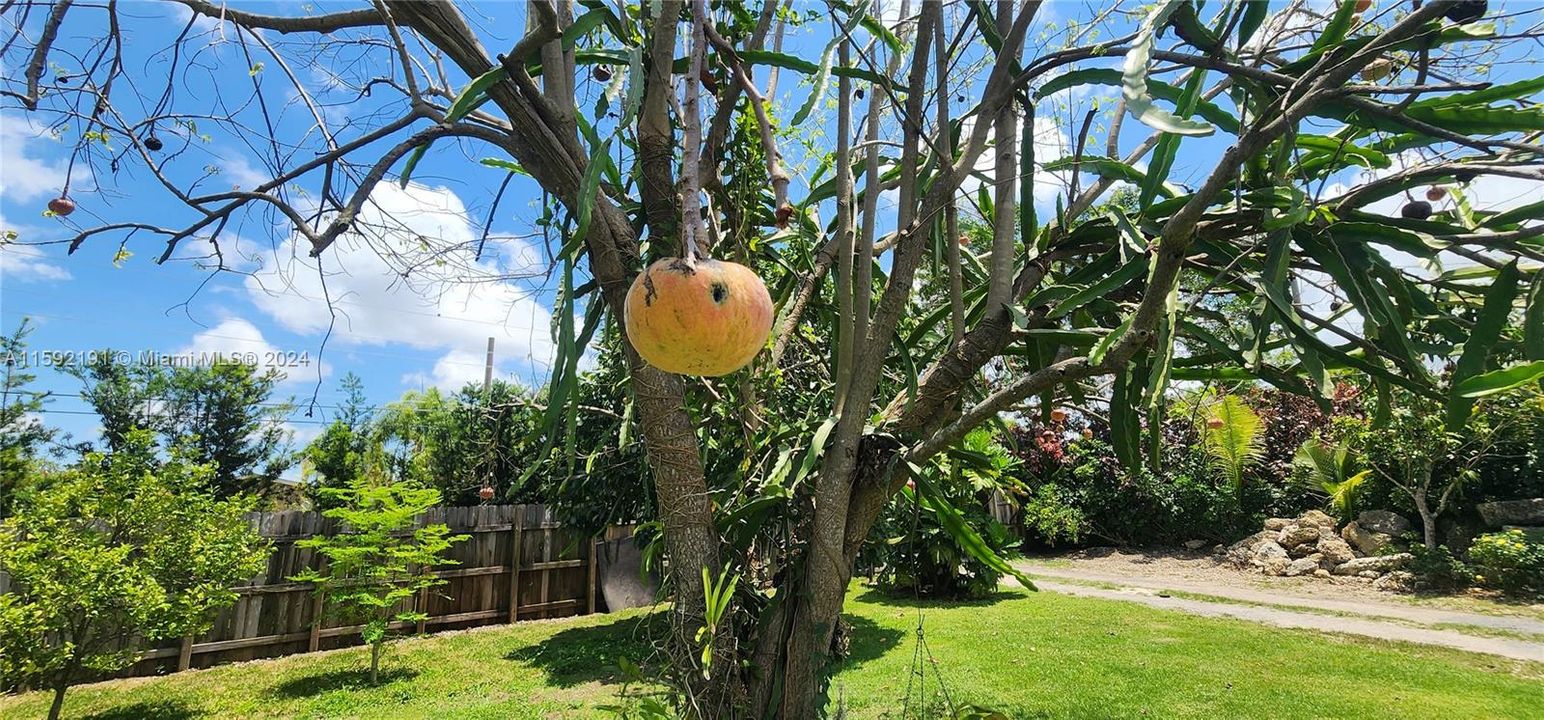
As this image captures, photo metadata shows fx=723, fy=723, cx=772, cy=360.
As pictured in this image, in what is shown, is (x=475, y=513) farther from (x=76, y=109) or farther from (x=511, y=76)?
(x=511, y=76)

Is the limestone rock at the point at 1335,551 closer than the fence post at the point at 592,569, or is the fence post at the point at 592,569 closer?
the fence post at the point at 592,569

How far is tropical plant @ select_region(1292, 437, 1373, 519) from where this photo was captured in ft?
36.5

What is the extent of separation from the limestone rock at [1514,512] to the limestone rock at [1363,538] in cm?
114

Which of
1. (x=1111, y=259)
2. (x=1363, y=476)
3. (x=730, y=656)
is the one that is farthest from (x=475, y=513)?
(x=1363, y=476)

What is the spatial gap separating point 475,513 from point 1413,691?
376 inches

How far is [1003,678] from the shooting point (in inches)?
227

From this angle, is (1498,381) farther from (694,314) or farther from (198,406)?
(198,406)

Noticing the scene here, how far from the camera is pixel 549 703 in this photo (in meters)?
5.67

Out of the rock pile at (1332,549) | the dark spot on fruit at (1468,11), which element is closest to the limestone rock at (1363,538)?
the rock pile at (1332,549)

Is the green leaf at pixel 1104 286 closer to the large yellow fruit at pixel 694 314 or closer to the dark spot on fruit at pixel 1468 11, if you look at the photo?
the dark spot on fruit at pixel 1468 11

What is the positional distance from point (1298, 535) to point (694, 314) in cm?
1363

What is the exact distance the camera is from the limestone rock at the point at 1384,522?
1052 centimetres

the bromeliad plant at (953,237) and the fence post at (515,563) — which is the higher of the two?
the bromeliad plant at (953,237)

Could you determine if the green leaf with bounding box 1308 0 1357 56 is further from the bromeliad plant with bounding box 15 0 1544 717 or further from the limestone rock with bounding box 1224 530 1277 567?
the limestone rock with bounding box 1224 530 1277 567
